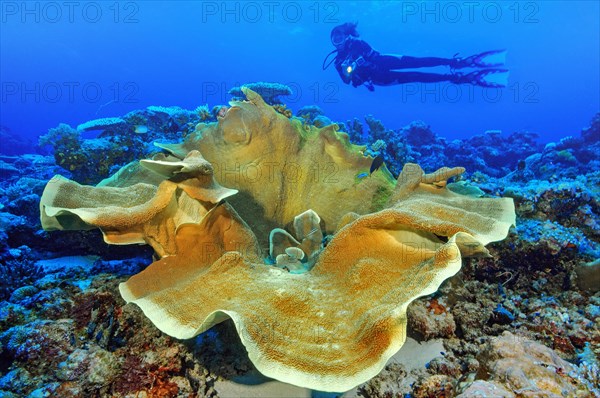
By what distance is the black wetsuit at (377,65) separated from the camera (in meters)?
10.4

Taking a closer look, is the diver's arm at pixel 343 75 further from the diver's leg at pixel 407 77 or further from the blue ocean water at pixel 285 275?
the blue ocean water at pixel 285 275

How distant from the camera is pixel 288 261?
8.69 ft

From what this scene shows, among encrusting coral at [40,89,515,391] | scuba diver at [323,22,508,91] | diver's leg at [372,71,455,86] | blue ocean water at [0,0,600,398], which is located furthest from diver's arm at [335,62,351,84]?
encrusting coral at [40,89,515,391]

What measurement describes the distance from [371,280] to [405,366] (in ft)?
3.56

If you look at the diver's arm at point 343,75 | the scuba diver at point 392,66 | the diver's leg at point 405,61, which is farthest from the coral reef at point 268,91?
the diver's leg at point 405,61

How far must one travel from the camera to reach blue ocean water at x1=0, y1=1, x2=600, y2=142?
236ft

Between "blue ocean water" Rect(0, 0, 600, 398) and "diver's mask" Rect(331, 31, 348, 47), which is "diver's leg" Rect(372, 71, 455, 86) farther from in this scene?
"blue ocean water" Rect(0, 0, 600, 398)

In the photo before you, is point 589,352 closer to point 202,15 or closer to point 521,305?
point 521,305

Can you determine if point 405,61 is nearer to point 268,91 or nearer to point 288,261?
point 268,91

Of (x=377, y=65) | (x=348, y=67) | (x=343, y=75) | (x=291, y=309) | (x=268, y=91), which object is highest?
(x=377, y=65)

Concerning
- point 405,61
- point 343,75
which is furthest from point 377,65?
point 343,75

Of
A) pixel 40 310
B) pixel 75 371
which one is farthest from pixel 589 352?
pixel 40 310

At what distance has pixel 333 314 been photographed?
73.2 inches

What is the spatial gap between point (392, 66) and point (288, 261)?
32.7ft
